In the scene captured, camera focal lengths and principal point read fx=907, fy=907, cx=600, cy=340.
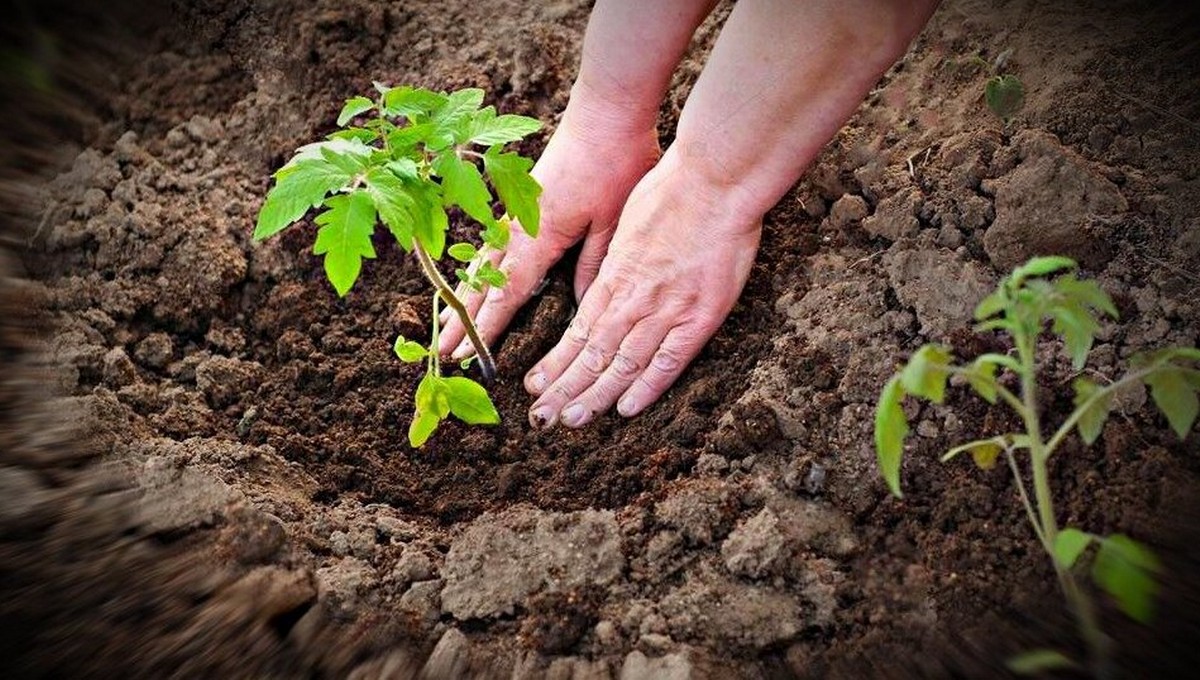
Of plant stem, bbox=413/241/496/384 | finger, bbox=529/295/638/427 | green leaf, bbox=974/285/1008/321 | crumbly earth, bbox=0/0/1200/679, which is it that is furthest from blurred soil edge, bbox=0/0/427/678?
green leaf, bbox=974/285/1008/321

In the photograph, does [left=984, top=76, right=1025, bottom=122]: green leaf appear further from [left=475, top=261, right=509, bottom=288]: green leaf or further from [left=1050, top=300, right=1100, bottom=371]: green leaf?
[left=475, top=261, right=509, bottom=288]: green leaf

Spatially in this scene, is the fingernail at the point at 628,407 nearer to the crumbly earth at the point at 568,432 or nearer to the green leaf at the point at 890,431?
the crumbly earth at the point at 568,432

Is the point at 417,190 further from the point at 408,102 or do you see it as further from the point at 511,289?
the point at 511,289

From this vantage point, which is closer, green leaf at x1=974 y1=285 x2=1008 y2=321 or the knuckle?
green leaf at x1=974 y1=285 x2=1008 y2=321

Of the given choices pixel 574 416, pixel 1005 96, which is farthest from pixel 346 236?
pixel 1005 96

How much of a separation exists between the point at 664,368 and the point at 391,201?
0.85 meters

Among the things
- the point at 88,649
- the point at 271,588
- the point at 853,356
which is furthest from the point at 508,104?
the point at 88,649

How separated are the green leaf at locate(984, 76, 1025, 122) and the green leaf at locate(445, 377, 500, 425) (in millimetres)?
1408

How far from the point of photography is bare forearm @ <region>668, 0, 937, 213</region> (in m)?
1.90

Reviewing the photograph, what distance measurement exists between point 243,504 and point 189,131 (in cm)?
137

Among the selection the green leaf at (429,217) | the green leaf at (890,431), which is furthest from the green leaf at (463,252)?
the green leaf at (890,431)

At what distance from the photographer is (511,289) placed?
234 centimetres

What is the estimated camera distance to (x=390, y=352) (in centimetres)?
232

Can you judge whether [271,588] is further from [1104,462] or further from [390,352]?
[1104,462]
